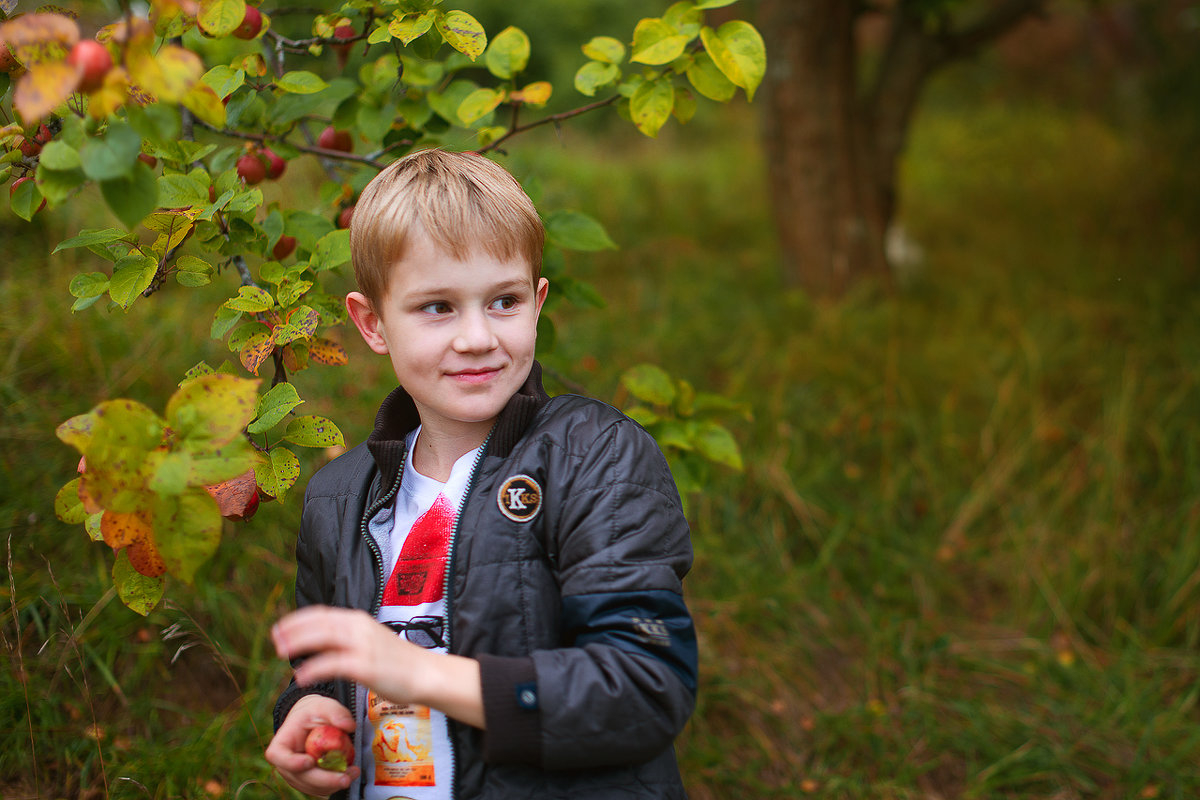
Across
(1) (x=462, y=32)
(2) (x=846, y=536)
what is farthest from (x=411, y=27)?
(2) (x=846, y=536)

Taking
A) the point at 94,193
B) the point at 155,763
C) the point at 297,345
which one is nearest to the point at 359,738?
the point at 297,345

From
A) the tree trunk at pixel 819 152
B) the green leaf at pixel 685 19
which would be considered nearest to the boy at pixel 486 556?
the green leaf at pixel 685 19

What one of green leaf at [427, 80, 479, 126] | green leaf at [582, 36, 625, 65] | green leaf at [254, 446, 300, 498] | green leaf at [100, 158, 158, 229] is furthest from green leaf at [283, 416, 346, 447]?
green leaf at [582, 36, 625, 65]

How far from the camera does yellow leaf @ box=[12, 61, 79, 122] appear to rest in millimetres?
887

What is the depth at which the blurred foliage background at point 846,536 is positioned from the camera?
2078 millimetres

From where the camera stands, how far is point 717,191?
245 inches

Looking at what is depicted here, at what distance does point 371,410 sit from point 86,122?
2.09 m

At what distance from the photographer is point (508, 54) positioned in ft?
5.38

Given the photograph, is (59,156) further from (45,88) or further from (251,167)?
(251,167)

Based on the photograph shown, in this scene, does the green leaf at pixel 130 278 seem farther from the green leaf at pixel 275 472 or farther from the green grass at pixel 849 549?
the green grass at pixel 849 549

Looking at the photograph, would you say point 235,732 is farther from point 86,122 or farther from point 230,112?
point 86,122

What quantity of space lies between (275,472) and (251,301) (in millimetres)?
283

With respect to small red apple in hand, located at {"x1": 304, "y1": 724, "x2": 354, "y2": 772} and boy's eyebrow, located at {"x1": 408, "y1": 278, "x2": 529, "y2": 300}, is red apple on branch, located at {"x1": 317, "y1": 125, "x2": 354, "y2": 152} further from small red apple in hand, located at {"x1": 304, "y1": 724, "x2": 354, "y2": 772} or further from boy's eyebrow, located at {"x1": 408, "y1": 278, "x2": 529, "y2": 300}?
small red apple in hand, located at {"x1": 304, "y1": 724, "x2": 354, "y2": 772}

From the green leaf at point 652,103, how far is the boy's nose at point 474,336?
1.71ft
